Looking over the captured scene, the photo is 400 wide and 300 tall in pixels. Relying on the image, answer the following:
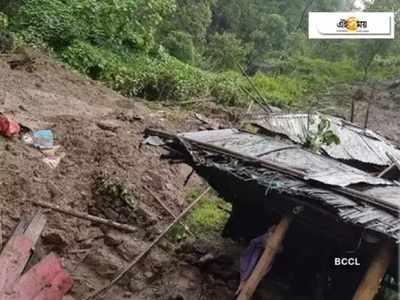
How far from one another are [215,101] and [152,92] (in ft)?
5.77

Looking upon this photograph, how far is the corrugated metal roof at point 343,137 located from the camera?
647 centimetres

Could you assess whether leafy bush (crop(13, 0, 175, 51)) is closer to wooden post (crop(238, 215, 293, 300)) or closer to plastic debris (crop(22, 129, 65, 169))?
plastic debris (crop(22, 129, 65, 169))

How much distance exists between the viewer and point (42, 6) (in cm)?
1323

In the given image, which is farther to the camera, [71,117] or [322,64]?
[322,64]

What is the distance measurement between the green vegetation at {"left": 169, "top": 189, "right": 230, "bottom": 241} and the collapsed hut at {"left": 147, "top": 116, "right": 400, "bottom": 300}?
2.16 ft

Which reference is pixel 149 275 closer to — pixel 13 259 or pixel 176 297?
pixel 176 297

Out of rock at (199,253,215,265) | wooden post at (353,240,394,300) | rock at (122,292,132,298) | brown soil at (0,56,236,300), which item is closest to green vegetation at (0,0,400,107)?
brown soil at (0,56,236,300)

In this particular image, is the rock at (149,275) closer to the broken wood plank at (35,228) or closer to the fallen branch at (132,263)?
the fallen branch at (132,263)

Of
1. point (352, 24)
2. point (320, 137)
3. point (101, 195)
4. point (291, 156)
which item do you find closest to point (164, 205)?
point (101, 195)

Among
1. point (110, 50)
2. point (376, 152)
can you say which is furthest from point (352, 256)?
point (110, 50)

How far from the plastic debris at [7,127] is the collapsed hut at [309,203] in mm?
2620

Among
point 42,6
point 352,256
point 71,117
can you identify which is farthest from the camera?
point 42,6

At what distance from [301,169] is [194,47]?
49.8ft

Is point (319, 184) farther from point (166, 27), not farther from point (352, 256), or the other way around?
point (166, 27)
